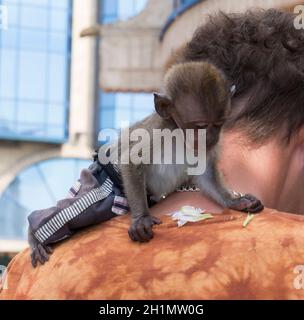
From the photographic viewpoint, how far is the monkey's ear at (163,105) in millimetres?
2000

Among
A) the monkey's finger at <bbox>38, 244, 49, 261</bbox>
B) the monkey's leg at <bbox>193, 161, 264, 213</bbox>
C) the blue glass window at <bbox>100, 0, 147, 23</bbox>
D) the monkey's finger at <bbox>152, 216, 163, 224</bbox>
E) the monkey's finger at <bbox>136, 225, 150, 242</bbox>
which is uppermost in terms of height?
the blue glass window at <bbox>100, 0, 147, 23</bbox>

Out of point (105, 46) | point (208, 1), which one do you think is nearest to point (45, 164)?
point (105, 46)

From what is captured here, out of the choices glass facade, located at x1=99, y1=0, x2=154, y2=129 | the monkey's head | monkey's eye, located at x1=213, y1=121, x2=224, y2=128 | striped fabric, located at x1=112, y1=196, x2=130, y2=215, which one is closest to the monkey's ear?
the monkey's head

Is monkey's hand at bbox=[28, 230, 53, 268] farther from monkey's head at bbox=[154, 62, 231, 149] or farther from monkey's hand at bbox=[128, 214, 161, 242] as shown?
monkey's head at bbox=[154, 62, 231, 149]

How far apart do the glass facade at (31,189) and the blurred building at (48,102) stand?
0.07 feet

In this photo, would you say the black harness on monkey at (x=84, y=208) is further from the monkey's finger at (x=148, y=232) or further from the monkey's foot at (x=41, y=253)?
the monkey's finger at (x=148, y=232)

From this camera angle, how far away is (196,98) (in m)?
1.99

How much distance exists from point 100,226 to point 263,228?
0.37 metres

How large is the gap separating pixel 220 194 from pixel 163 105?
0.38 m

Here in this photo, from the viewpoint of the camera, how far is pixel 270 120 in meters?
1.74

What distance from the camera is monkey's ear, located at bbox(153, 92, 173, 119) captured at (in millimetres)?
2000

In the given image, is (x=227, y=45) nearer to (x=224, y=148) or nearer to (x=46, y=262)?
(x=224, y=148)

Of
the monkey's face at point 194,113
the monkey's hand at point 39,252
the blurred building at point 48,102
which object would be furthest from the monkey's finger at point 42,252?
the blurred building at point 48,102

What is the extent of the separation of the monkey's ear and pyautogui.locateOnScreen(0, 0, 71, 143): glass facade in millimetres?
13181
